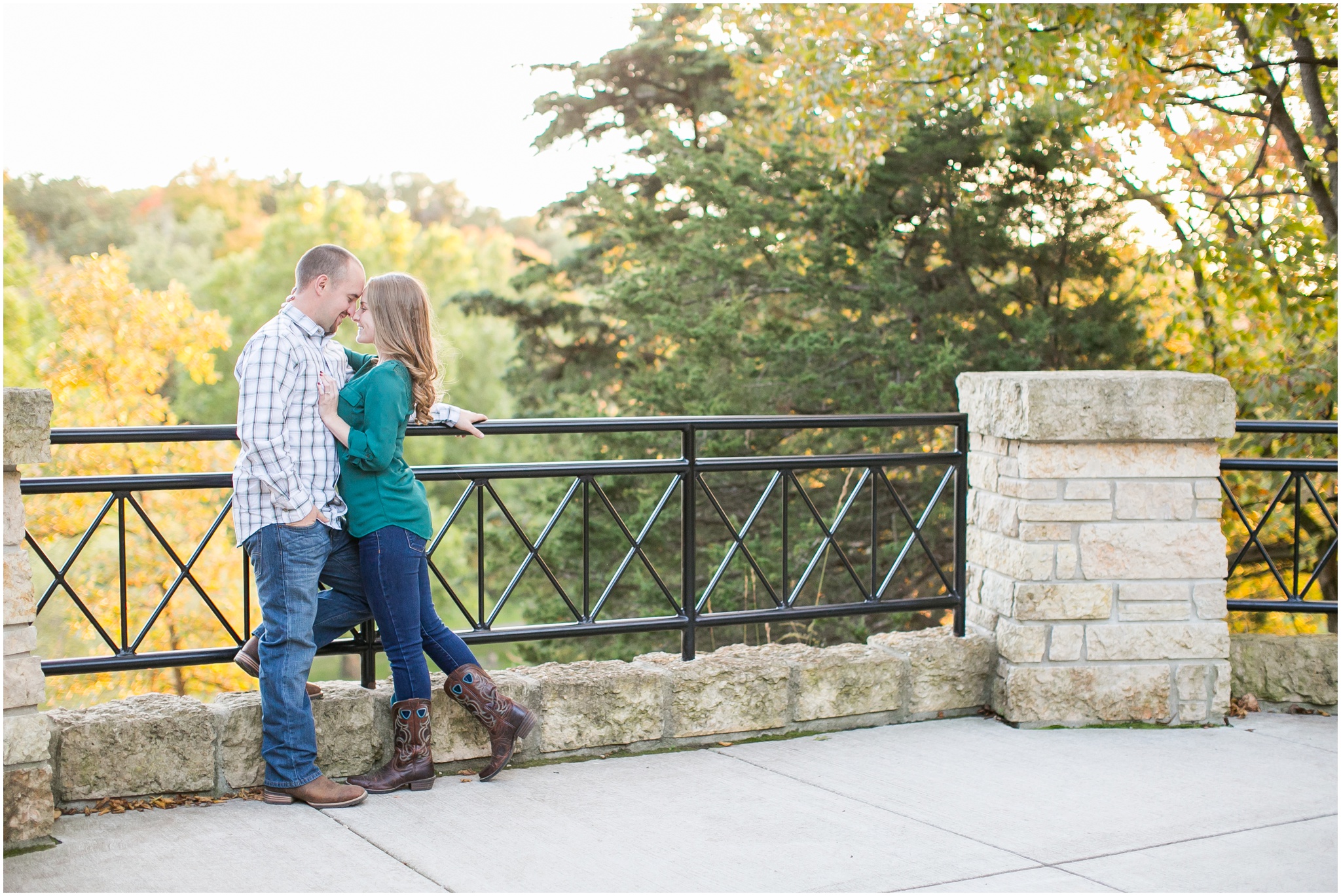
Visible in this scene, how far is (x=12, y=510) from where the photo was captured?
348 cm

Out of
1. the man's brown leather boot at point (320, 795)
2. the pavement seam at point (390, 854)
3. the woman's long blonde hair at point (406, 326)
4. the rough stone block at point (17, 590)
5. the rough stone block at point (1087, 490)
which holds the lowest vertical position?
the pavement seam at point (390, 854)

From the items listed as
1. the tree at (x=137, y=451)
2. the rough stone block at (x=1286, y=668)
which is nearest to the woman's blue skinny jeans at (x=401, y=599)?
the rough stone block at (x=1286, y=668)

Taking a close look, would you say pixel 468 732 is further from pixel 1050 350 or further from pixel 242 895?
pixel 1050 350

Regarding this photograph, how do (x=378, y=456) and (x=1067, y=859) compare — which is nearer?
(x=1067, y=859)

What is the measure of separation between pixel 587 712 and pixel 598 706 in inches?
1.9

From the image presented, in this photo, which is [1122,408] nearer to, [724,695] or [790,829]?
[724,695]

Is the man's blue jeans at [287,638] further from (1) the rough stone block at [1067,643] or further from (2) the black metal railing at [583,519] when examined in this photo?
(1) the rough stone block at [1067,643]

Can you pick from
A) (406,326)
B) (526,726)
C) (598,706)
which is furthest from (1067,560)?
(406,326)

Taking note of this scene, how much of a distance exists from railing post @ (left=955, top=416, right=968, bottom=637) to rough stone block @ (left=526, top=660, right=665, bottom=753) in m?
1.53

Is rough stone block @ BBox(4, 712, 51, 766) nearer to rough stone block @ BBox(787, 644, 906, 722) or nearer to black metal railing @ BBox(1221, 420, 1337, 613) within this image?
rough stone block @ BBox(787, 644, 906, 722)

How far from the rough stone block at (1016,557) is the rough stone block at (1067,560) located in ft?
0.10

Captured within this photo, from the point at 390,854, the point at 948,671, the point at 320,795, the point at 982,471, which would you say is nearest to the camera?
the point at 390,854

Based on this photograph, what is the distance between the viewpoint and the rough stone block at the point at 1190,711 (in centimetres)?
500

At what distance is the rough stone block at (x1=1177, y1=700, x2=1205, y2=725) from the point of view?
5.00 meters
